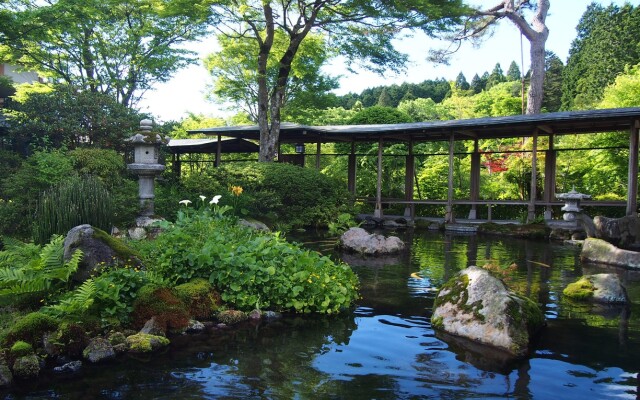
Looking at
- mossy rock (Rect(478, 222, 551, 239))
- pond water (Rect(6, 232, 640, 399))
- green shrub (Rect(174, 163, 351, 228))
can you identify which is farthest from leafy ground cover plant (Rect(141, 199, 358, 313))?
mossy rock (Rect(478, 222, 551, 239))

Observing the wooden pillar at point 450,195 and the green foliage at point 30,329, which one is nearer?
the green foliage at point 30,329

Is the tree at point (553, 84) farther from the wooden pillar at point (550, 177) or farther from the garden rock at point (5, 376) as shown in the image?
the garden rock at point (5, 376)

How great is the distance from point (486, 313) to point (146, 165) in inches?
317

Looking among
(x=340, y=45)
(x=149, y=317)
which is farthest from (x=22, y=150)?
(x=149, y=317)

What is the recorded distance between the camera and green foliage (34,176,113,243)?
821 cm

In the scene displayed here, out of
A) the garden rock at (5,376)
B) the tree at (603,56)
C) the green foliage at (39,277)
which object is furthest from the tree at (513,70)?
the garden rock at (5,376)

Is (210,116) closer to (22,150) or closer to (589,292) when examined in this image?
(22,150)

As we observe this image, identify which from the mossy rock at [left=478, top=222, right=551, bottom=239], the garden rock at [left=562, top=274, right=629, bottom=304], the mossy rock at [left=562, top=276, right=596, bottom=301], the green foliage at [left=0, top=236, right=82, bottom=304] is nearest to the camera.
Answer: the green foliage at [left=0, top=236, right=82, bottom=304]

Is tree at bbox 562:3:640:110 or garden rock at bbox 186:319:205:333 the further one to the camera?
tree at bbox 562:3:640:110

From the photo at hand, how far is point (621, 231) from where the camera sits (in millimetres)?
12047

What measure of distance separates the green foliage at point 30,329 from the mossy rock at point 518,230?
14.2 meters

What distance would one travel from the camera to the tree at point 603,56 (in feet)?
97.9

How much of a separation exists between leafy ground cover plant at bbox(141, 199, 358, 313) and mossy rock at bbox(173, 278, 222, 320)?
0.12 m

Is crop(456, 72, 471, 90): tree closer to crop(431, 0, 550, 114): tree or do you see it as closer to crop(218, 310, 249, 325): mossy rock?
crop(431, 0, 550, 114): tree
